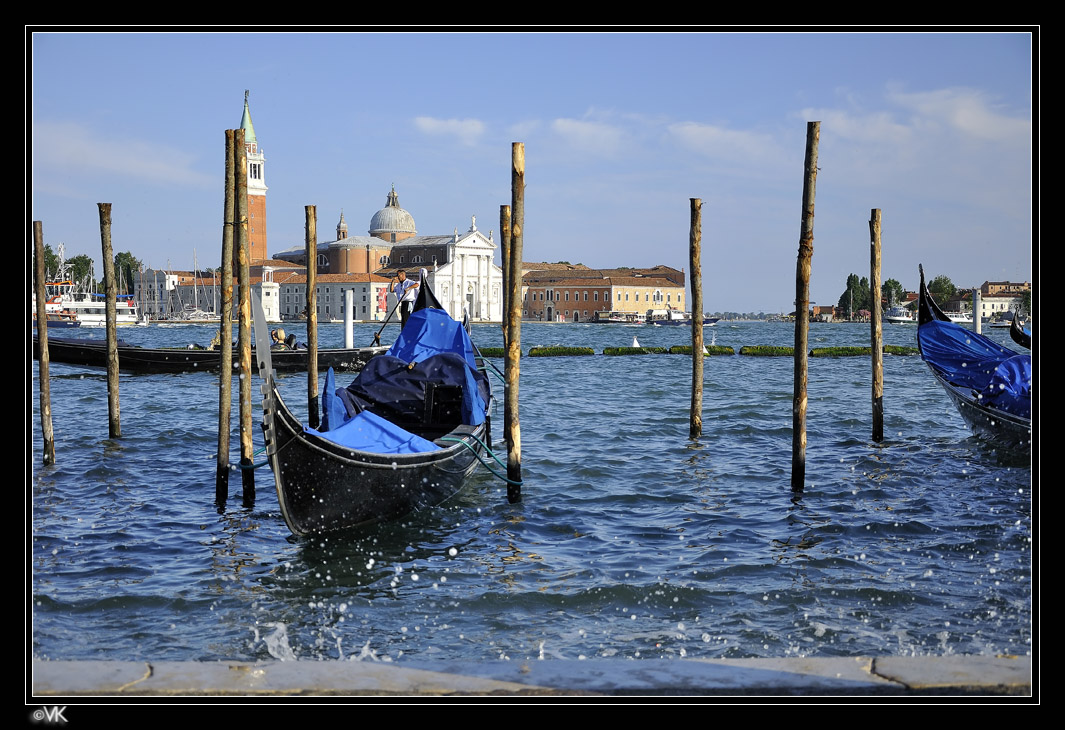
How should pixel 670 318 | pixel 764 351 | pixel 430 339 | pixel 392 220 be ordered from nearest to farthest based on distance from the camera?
1. pixel 430 339
2. pixel 764 351
3. pixel 670 318
4. pixel 392 220

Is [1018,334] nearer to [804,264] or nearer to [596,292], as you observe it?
[804,264]

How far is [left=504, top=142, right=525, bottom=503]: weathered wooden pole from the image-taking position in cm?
675

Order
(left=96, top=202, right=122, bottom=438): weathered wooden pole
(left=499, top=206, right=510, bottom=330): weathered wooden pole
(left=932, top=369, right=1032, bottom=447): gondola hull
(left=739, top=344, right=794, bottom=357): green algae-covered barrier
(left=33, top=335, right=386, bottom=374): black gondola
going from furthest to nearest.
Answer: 1. (left=739, top=344, right=794, bottom=357): green algae-covered barrier
2. (left=33, top=335, right=386, bottom=374): black gondola
3. (left=96, top=202, right=122, bottom=438): weathered wooden pole
4. (left=932, top=369, right=1032, bottom=447): gondola hull
5. (left=499, top=206, right=510, bottom=330): weathered wooden pole

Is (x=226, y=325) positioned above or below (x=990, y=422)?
above

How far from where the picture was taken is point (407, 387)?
8.31 metres

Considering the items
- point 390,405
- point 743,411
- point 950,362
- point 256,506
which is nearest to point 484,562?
point 256,506

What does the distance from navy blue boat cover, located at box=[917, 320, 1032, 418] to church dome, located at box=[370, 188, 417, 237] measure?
78.5 m

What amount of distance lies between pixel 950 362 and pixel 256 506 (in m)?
7.27

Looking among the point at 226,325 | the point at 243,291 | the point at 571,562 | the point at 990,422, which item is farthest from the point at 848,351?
the point at 571,562

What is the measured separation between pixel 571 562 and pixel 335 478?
1.44m

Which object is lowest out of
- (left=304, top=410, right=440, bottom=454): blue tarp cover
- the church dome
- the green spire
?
(left=304, top=410, right=440, bottom=454): blue tarp cover

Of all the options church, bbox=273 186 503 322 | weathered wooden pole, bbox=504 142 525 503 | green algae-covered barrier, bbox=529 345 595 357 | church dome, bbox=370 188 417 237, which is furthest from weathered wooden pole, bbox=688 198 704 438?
church dome, bbox=370 188 417 237

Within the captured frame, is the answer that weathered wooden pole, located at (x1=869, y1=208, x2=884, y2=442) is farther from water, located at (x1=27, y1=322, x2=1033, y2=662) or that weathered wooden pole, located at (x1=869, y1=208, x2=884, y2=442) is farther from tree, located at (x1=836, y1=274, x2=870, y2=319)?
tree, located at (x1=836, y1=274, x2=870, y2=319)
